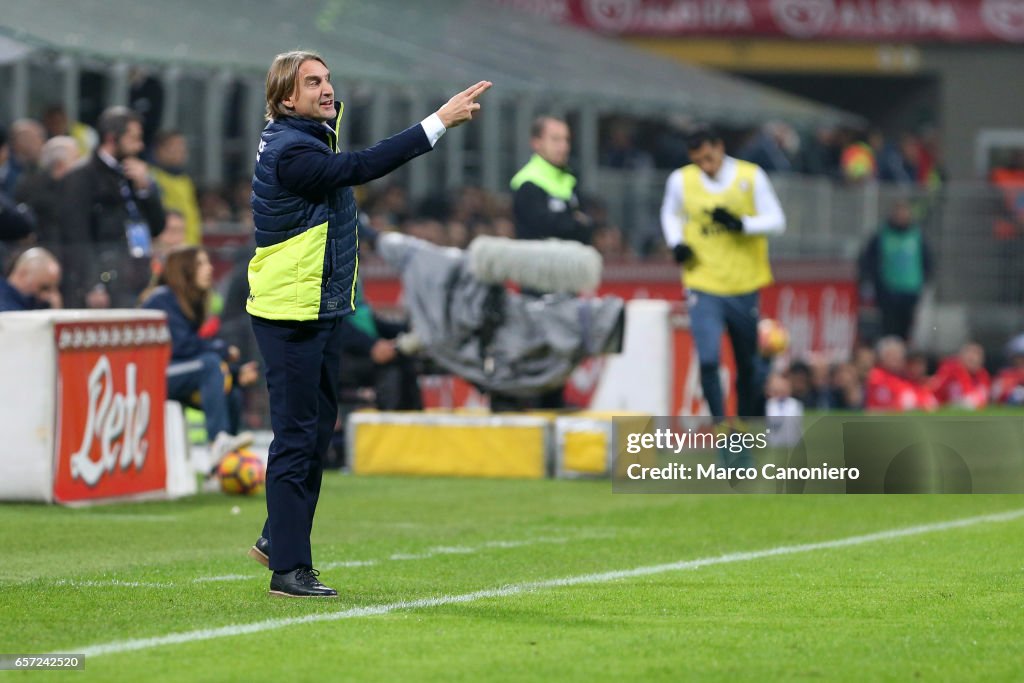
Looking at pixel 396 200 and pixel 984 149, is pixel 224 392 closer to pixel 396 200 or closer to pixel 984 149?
pixel 396 200

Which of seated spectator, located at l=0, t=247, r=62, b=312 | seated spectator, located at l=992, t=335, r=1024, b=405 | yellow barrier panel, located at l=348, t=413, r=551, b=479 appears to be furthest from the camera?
seated spectator, located at l=992, t=335, r=1024, b=405

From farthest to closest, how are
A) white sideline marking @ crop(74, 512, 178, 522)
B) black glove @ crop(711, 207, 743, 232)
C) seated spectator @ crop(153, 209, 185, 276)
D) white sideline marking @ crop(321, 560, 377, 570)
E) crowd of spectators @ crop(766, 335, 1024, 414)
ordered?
1. crowd of spectators @ crop(766, 335, 1024, 414)
2. seated spectator @ crop(153, 209, 185, 276)
3. black glove @ crop(711, 207, 743, 232)
4. white sideline marking @ crop(74, 512, 178, 522)
5. white sideline marking @ crop(321, 560, 377, 570)

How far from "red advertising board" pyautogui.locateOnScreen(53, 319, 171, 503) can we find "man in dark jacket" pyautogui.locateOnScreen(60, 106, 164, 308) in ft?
9.31

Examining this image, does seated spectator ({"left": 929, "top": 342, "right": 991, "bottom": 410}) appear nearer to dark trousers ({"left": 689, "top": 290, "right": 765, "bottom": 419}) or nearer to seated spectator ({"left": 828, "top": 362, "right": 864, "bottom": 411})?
seated spectator ({"left": 828, "top": 362, "right": 864, "bottom": 411})

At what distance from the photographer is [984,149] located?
39.5m

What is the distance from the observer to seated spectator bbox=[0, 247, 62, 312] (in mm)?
13008

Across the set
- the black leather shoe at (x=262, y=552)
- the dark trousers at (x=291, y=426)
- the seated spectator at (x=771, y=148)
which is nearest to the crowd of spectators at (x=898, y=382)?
the seated spectator at (x=771, y=148)

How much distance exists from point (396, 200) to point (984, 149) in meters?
19.5

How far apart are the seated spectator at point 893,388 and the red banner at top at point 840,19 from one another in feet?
53.3

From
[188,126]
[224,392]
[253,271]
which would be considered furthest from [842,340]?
[253,271]

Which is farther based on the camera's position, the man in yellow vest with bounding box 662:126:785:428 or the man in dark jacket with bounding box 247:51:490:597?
the man in yellow vest with bounding box 662:126:785:428

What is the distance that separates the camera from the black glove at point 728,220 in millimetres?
14195

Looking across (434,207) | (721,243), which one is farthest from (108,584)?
(434,207)

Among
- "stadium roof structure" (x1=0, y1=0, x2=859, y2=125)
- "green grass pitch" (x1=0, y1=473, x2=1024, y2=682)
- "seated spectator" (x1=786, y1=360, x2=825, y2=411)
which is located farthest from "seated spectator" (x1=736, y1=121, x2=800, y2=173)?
"green grass pitch" (x1=0, y1=473, x2=1024, y2=682)
